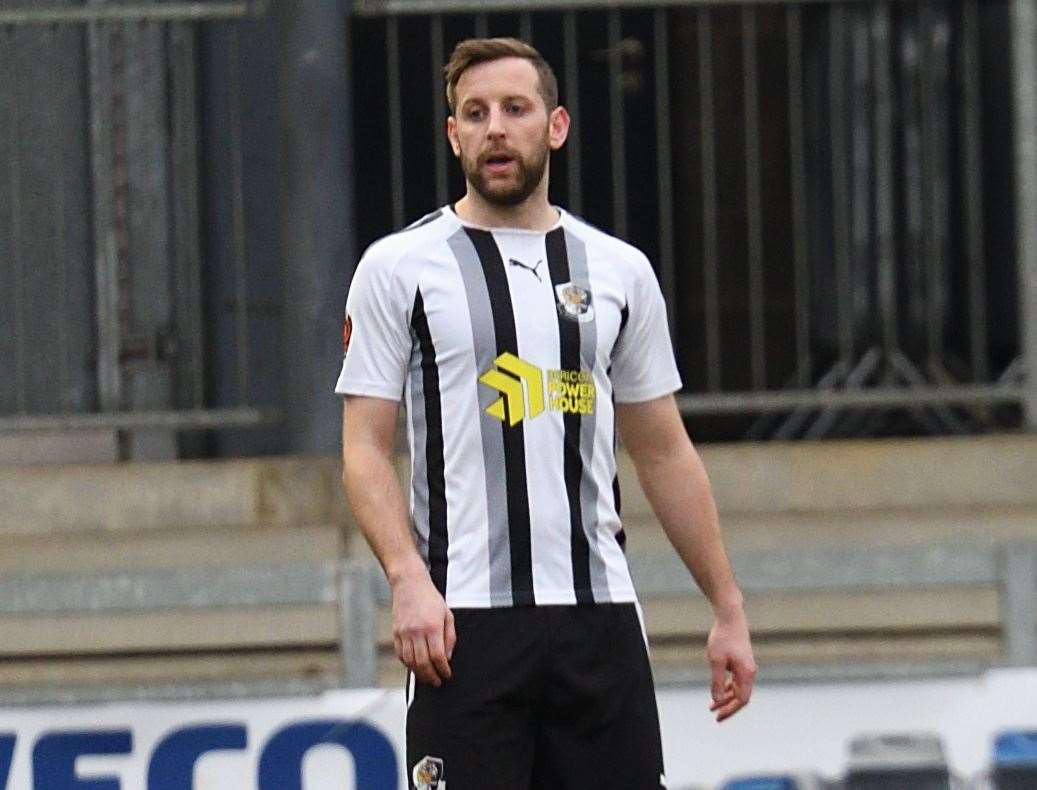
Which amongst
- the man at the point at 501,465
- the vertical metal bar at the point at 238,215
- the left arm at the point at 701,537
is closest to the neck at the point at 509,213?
the man at the point at 501,465

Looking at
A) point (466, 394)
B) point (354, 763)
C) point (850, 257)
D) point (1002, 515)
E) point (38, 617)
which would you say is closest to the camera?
point (466, 394)

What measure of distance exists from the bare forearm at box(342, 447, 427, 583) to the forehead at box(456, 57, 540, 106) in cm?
59

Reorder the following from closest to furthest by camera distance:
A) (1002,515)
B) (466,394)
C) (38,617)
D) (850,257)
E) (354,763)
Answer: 1. (466,394)
2. (354,763)
3. (38,617)
4. (1002,515)
5. (850,257)

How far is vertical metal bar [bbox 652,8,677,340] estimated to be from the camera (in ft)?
23.6

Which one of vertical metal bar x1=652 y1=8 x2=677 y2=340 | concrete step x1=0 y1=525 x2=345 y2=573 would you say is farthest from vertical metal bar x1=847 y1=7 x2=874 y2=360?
concrete step x1=0 y1=525 x2=345 y2=573

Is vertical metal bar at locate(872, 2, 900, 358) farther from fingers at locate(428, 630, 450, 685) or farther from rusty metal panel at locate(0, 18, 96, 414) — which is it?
fingers at locate(428, 630, 450, 685)

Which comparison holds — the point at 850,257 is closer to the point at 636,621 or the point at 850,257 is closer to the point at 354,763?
the point at 354,763

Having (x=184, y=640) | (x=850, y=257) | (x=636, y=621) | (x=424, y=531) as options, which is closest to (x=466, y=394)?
(x=424, y=531)

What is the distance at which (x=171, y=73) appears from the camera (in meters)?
7.54

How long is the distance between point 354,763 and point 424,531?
1.61m

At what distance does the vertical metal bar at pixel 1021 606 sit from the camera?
5.84m

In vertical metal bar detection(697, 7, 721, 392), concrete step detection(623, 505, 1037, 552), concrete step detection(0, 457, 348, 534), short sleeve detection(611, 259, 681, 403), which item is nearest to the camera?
short sleeve detection(611, 259, 681, 403)

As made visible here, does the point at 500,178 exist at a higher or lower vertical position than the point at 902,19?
lower

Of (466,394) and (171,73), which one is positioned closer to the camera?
(466,394)
